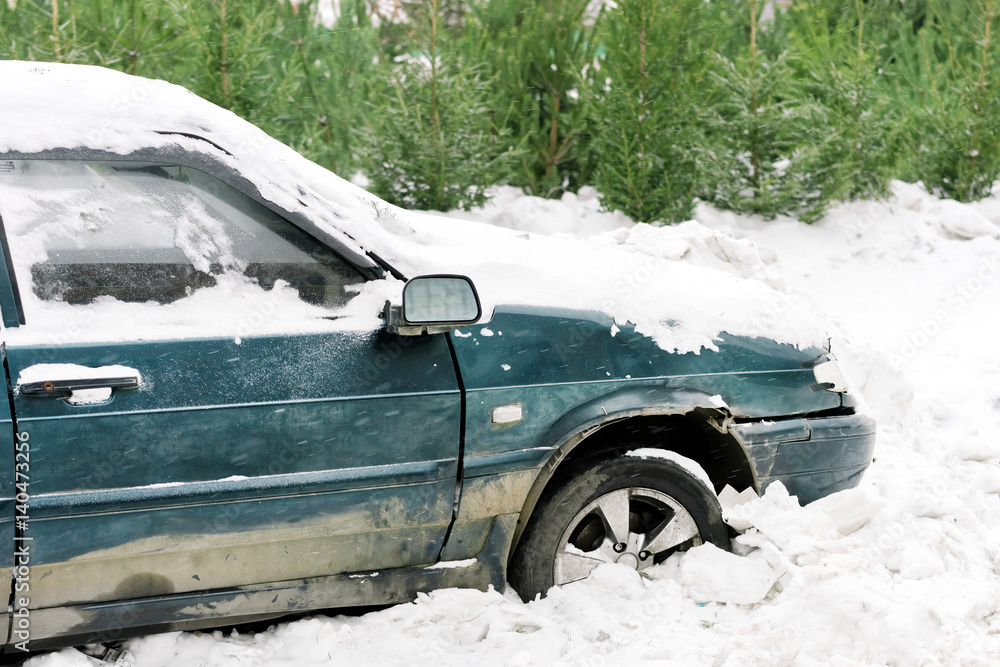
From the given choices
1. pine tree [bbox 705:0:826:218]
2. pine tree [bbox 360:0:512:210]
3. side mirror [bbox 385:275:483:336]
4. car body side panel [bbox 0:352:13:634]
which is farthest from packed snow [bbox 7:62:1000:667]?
pine tree [bbox 705:0:826:218]

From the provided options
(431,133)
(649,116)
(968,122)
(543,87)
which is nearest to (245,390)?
(431,133)

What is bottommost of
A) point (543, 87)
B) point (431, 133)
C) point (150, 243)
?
point (150, 243)

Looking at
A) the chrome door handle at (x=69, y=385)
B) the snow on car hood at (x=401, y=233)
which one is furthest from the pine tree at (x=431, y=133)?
the chrome door handle at (x=69, y=385)

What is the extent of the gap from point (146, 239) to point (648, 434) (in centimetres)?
189

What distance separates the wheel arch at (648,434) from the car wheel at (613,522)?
6 cm

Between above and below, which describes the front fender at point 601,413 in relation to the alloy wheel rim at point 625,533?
above

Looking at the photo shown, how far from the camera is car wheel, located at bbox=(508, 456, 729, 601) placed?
301cm

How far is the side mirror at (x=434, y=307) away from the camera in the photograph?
2510 millimetres

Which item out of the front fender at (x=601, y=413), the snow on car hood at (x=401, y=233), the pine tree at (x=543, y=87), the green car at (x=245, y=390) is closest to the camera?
the green car at (x=245, y=390)

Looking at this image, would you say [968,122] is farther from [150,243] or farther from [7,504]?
[7,504]

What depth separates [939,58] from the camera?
11.7m

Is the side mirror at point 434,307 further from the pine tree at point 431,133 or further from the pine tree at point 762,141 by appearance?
the pine tree at point 762,141

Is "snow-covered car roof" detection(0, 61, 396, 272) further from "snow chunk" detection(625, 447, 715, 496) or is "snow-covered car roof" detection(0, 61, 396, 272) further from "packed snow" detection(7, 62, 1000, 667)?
"snow chunk" detection(625, 447, 715, 496)

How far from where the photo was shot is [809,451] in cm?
330
